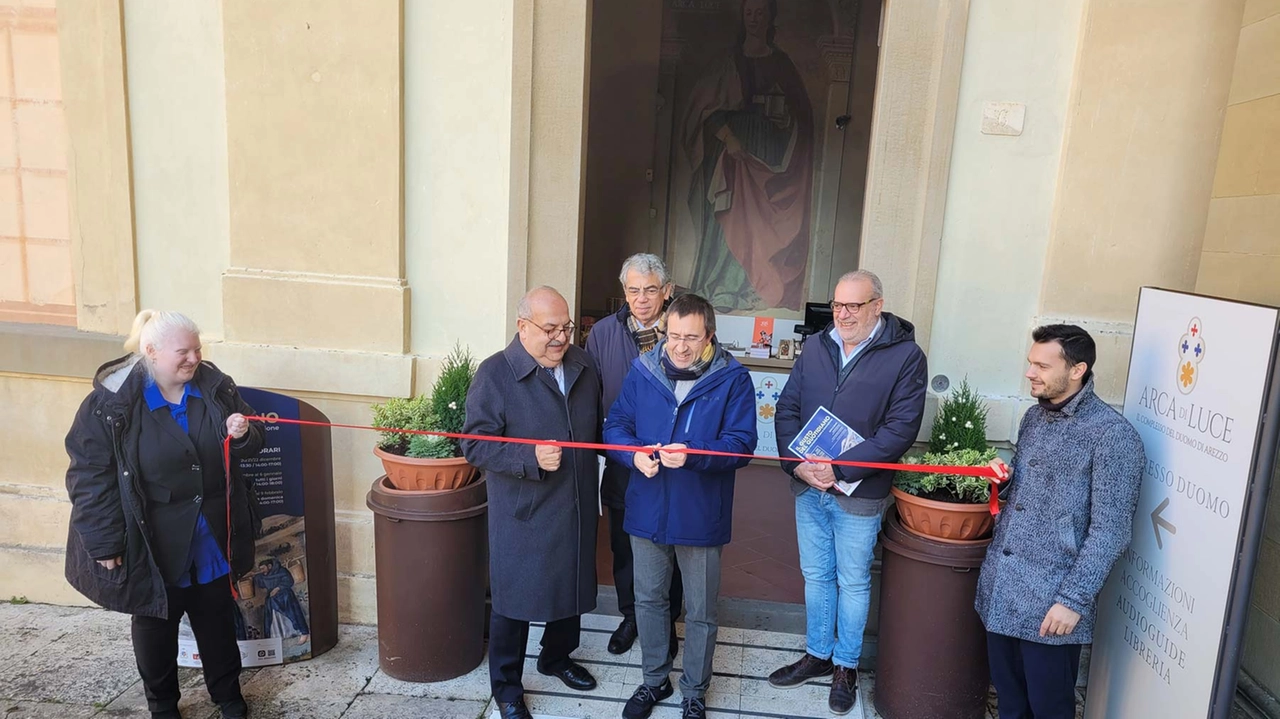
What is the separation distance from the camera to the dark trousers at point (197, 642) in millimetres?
3363

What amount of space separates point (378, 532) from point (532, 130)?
7.37 feet

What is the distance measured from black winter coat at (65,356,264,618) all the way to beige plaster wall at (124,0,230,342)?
4.81 ft

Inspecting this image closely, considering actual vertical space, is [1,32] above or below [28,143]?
above

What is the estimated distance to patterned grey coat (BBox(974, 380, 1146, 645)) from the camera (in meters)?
2.90

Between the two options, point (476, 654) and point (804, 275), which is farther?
point (804, 275)

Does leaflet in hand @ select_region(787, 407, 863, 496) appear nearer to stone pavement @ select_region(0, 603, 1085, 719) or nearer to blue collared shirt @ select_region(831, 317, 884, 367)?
blue collared shirt @ select_region(831, 317, 884, 367)

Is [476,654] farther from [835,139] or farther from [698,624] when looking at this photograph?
[835,139]

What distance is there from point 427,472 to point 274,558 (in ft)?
3.15

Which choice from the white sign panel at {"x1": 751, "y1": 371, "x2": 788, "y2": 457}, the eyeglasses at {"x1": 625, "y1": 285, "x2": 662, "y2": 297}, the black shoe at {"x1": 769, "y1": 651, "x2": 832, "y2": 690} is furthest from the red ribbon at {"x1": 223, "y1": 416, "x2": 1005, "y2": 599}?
the white sign panel at {"x1": 751, "y1": 371, "x2": 788, "y2": 457}

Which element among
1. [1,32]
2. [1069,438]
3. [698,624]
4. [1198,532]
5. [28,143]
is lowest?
[698,624]

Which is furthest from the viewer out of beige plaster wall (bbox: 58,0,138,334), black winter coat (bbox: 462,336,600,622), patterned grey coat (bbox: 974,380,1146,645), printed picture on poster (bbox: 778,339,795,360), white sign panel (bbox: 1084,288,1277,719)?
printed picture on poster (bbox: 778,339,795,360)

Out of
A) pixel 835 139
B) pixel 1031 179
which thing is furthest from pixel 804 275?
pixel 1031 179

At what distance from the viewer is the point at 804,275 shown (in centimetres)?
903

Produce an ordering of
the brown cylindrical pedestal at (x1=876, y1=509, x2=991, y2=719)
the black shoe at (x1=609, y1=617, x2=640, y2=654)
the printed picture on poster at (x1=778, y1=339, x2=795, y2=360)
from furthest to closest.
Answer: the printed picture on poster at (x1=778, y1=339, x2=795, y2=360), the black shoe at (x1=609, y1=617, x2=640, y2=654), the brown cylindrical pedestal at (x1=876, y1=509, x2=991, y2=719)
